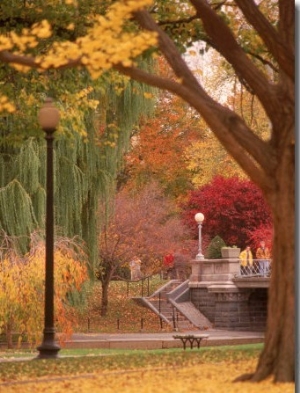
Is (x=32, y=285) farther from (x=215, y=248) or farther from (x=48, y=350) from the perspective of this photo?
(x=215, y=248)

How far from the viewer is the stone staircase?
150 feet

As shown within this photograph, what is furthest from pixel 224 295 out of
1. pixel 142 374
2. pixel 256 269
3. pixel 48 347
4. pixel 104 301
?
pixel 142 374

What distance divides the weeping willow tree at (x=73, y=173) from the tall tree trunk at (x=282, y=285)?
17.7m

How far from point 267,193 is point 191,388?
2012 millimetres

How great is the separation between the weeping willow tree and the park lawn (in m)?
14.6

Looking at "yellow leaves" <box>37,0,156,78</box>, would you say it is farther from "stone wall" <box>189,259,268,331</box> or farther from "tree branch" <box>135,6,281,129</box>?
"stone wall" <box>189,259,268,331</box>

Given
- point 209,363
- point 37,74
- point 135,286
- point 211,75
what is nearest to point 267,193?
point 209,363

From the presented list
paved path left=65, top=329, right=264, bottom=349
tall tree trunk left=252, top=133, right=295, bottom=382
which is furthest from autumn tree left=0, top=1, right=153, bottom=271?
tall tree trunk left=252, top=133, right=295, bottom=382

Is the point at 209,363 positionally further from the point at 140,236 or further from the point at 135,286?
the point at 135,286

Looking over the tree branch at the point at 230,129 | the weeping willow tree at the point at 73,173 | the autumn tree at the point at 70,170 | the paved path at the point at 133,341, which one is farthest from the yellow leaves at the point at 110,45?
the paved path at the point at 133,341

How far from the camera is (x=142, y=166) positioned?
169 ft

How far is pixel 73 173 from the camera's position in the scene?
3316 centimetres

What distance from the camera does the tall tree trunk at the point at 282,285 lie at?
11000mm

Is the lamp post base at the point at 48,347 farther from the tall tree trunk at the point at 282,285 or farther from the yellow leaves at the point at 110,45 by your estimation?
the yellow leaves at the point at 110,45
